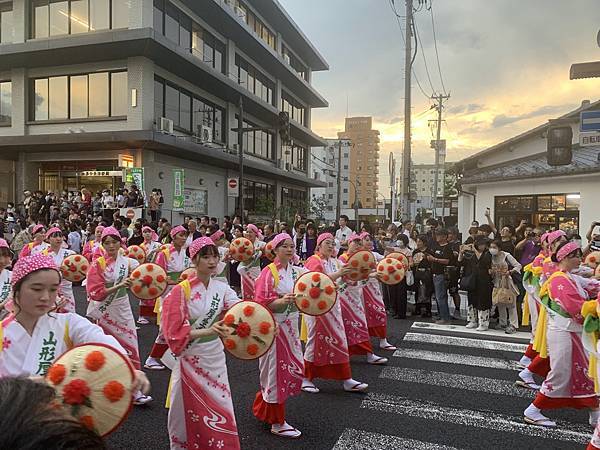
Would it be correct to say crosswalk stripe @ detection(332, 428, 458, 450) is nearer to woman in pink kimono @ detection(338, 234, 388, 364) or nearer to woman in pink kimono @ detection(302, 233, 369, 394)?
woman in pink kimono @ detection(302, 233, 369, 394)

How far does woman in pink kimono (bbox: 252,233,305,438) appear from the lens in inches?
167

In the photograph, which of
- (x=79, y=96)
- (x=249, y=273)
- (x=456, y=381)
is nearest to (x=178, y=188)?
(x=79, y=96)

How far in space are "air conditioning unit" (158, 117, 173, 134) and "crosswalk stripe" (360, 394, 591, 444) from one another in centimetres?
1600

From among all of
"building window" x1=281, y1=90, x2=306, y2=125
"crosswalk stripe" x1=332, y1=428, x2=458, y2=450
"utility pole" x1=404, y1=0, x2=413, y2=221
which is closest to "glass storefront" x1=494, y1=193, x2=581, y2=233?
"utility pole" x1=404, y1=0, x2=413, y2=221

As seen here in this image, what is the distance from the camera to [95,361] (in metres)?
1.96

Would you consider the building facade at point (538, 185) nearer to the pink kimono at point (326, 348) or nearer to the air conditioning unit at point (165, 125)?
the pink kimono at point (326, 348)

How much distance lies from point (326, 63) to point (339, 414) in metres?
37.8

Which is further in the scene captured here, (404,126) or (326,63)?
(326,63)

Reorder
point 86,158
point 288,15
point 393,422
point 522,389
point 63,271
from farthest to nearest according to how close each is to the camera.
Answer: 1. point 288,15
2. point 86,158
3. point 63,271
4. point 522,389
5. point 393,422

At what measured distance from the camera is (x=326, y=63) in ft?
128

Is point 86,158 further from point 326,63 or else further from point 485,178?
point 326,63

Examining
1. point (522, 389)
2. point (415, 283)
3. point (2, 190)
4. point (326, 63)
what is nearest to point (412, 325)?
point (415, 283)

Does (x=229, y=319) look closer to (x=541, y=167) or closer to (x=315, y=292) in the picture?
(x=315, y=292)

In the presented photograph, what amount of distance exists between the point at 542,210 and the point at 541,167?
1.54 meters
